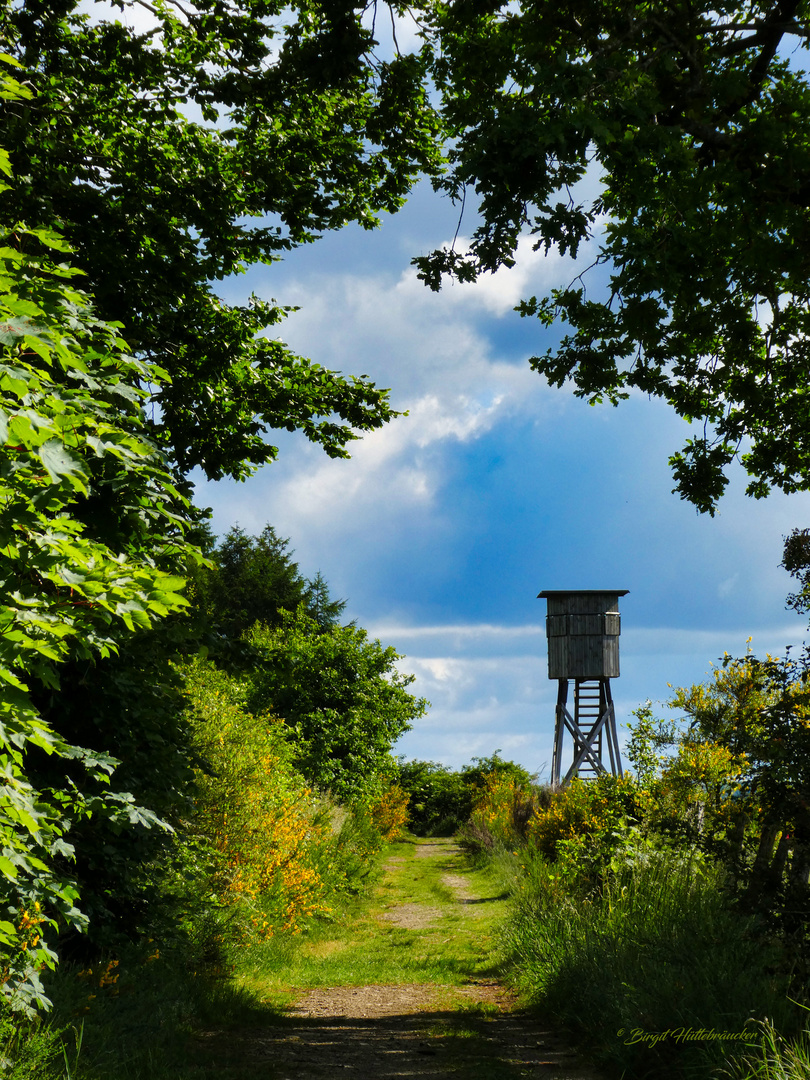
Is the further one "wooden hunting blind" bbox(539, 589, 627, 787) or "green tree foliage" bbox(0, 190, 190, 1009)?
"wooden hunting blind" bbox(539, 589, 627, 787)

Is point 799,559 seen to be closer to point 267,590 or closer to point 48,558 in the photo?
point 48,558

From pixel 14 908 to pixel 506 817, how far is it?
56.1 ft

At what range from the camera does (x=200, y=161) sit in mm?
10898

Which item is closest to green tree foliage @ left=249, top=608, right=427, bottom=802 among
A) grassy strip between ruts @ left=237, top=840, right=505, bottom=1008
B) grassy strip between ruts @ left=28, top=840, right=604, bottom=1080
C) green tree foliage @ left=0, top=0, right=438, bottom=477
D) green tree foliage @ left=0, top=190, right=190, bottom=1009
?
grassy strip between ruts @ left=237, top=840, right=505, bottom=1008

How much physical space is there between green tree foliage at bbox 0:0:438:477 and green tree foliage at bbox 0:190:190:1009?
3446 millimetres

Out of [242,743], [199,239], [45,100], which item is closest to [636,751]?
[242,743]

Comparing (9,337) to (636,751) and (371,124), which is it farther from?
(636,751)

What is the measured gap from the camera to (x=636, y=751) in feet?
38.0

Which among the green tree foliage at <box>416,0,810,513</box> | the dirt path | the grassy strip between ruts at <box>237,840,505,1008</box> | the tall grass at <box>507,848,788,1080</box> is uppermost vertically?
the green tree foliage at <box>416,0,810,513</box>

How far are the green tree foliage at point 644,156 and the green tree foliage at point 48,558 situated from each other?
3040 mm

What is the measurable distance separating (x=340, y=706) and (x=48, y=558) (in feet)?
56.5

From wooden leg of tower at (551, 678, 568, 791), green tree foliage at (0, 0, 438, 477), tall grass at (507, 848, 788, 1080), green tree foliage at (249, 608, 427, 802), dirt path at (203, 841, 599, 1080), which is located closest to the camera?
tall grass at (507, 848, 788, 1080)

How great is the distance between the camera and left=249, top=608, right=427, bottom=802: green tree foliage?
19.3 meters

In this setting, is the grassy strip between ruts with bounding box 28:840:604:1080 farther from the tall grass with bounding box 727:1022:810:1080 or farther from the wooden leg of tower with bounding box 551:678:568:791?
the wooden leg of tower with bounding box 551:678:568:791
